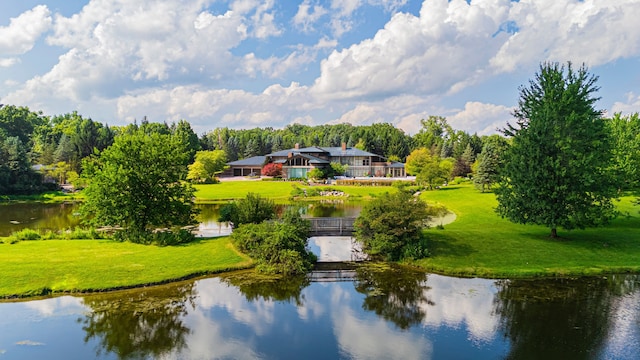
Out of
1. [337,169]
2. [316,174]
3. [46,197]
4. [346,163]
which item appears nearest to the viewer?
[46,197]

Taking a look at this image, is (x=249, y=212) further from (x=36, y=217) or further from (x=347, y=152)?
(x=347, y=152)

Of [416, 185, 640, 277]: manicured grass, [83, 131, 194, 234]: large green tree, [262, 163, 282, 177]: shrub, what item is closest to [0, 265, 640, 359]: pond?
[416, 185, 640, 277]: manicured grass

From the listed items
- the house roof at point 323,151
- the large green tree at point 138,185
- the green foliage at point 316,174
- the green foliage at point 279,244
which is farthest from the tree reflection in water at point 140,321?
the house roof at point 323,151

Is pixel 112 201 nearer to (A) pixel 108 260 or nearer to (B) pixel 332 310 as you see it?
(A) pixel 108 260

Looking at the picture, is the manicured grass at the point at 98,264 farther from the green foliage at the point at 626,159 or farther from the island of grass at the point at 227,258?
the green foliage at the point at 626,159

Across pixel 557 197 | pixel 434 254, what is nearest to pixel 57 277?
pixel 434 254

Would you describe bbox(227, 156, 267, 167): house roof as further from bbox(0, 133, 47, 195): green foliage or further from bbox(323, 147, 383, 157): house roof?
bbox(0, 133, 47, 195): green foliage

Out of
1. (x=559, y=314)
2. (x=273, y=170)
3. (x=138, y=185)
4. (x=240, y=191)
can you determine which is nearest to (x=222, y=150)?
(x=273, y=170)
